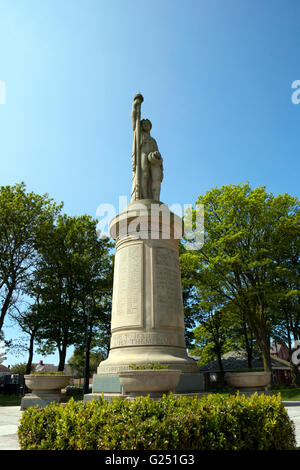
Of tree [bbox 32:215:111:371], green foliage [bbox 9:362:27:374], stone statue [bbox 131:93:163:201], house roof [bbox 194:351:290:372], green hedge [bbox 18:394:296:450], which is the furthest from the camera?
green foliage [bbox 9:362:27:374]

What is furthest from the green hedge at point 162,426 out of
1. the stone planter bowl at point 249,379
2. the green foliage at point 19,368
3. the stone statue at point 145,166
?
the green foliage at point 19,368

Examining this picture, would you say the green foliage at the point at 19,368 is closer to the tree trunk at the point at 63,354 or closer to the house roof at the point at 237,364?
the house roof at the point at 237,364

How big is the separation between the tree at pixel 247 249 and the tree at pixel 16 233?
1407 centimetres

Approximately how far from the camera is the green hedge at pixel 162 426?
411cm

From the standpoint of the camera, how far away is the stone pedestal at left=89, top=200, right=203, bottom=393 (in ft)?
32.4

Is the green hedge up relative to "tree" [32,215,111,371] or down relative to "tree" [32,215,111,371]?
down

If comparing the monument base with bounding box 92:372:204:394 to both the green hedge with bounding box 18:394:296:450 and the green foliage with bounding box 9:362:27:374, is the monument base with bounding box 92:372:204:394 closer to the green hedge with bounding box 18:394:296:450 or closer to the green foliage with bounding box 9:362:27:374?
the green hedge with bounding box 18:394:296:450

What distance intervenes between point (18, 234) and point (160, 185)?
19259 mm

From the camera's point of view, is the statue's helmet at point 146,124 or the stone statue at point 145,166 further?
the statue's helmet at point 146,124

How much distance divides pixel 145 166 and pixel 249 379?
850cm

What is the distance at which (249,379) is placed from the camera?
11125mm

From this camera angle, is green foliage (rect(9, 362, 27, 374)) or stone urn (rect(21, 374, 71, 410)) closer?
stone urn (rect(21, 374, 71, 410))

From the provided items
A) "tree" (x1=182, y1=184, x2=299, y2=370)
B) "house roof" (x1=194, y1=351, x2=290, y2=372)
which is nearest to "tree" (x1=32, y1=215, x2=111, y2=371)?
"tree" (x1=182, y1=184, x2=299, y2=370)
